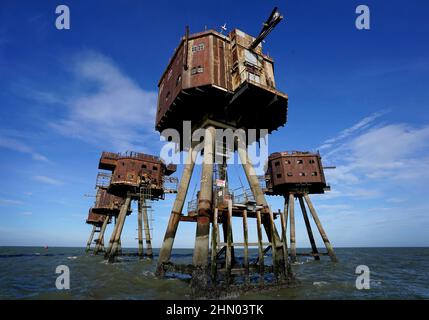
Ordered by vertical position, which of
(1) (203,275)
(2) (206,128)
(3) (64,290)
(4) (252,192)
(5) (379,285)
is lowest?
(5) (379,285)

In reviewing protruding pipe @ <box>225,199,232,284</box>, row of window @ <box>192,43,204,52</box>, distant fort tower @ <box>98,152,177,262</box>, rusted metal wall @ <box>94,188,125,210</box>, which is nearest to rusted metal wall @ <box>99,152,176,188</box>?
distant fort tower @ <box>98,152,177,262</box>

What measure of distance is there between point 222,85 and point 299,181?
16485 mm

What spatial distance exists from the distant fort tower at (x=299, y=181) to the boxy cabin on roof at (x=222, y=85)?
10952 mm

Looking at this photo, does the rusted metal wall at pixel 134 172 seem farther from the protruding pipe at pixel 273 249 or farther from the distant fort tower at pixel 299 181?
the protruding pipe at pixel 273 249

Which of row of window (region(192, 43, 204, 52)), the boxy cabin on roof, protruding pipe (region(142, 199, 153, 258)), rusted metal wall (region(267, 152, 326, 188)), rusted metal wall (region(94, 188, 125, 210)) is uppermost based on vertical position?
row of window (region(192, 43, 204, 52))

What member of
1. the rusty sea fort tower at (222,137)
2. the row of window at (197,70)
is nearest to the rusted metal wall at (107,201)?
the rusty sea fort tower at (222,137)

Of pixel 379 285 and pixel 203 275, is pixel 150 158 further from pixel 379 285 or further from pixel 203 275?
pixel 379 285

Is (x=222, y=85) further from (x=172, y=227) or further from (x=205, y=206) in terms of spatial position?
(x=172, y=227)

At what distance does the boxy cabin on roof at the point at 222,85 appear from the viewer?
14.7 m

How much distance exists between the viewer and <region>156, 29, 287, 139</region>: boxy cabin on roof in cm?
1473

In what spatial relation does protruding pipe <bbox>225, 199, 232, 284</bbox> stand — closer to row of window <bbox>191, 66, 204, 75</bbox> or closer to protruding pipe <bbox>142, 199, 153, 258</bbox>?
row of window <bbox>191, 66, 204, 75</bbox>

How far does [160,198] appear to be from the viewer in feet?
101

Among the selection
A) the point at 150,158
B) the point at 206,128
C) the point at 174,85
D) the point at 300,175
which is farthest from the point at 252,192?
the point at 150,158

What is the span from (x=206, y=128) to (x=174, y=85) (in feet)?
12.6
